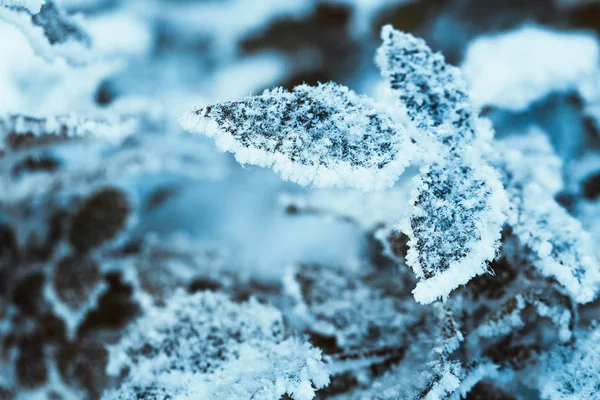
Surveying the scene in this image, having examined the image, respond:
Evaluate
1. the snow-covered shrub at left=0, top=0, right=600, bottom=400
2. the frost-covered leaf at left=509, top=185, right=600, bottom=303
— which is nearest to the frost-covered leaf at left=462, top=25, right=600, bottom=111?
the snow-covered shrub at left=0, top=0, right=600, bottom=400

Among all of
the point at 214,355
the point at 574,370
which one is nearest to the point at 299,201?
the point at 214,355

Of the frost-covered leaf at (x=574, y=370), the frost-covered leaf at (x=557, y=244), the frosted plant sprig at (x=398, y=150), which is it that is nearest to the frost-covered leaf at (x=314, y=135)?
the frosted plant sprig at (x=398, y=150)

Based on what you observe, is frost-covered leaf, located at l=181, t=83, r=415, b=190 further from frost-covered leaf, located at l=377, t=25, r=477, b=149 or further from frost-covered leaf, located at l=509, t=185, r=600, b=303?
frost-covered leaf, located at l=509, t=185, r=600, b=303

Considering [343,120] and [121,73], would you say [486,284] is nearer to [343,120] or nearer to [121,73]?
[343,120]

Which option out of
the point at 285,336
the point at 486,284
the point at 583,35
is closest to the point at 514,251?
the point at 486,284

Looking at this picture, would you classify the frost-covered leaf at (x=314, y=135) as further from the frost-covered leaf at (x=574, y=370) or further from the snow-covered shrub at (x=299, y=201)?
the frost-covered leaf at (x=574, y=370)

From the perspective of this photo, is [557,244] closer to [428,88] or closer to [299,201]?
[428,88]
